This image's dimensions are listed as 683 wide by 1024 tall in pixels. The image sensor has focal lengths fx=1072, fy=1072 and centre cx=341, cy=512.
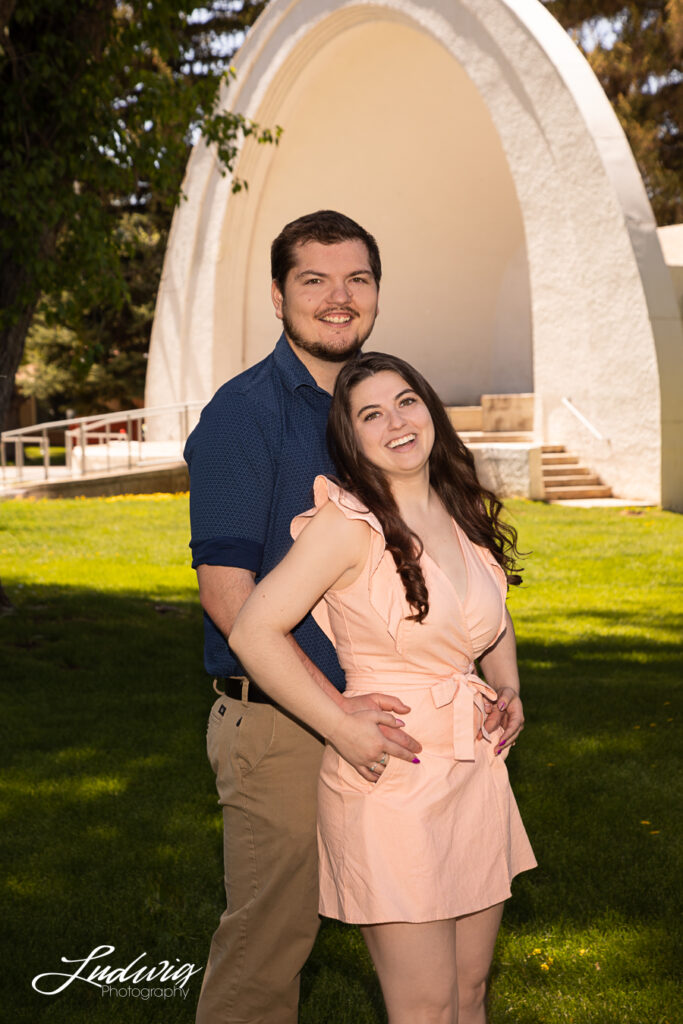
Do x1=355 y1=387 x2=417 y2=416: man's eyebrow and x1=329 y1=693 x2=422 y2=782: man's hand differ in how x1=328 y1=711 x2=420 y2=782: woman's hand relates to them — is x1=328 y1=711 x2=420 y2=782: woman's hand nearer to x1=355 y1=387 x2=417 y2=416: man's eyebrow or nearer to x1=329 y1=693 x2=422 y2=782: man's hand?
x1=329 y1=693 x2=422 y2=782: man's hand

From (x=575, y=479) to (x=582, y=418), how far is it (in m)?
0.98

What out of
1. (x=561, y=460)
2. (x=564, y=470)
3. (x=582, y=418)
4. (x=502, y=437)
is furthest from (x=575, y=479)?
(x=502, y=437)

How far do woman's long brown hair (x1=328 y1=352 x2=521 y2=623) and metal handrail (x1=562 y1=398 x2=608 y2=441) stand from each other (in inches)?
539

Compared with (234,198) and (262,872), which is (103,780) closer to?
(262,872)

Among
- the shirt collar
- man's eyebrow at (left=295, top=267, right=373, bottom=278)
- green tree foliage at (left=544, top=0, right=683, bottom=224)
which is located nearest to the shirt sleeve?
the shirt collar

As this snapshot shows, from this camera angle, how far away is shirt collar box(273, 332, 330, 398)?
2.62 metres

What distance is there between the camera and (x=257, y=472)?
97.2 inches

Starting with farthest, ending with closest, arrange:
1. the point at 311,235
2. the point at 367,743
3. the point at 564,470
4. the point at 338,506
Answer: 1. the point at 564,470
2. the point at 311,235
3. the point at 338,506
4. the point at 367,743

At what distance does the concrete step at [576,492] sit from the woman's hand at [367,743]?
45.0 ft

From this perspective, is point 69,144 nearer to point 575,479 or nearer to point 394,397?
point 394,397

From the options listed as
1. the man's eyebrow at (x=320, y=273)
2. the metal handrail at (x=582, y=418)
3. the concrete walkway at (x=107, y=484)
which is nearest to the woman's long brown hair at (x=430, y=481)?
the man's eyebrow at (x=320, y=273)

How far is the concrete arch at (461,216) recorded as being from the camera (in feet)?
49.9

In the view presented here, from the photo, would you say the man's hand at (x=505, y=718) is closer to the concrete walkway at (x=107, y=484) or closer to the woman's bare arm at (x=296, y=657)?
the woman's bare arm at (x=296, y=657)

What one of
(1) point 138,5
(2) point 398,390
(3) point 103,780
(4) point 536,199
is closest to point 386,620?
(2) point 398,390
